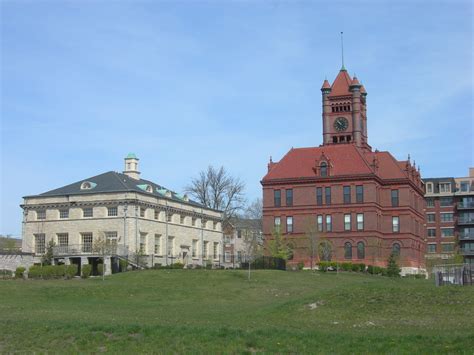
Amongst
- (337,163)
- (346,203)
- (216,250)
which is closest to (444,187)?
(337,163)

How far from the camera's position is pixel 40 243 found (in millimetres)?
73688

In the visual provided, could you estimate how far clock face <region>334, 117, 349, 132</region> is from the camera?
98.6 meters

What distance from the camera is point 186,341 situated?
66.2 ft

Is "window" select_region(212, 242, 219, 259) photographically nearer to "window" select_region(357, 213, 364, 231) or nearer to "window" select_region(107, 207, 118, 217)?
"window" select_region(357, 213, 364, 231)

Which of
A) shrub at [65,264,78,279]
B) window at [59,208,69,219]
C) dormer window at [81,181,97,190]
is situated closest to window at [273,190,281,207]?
dormer window at [81,181,97,190]

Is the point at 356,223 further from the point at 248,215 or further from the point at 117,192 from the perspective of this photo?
the point at 248,215

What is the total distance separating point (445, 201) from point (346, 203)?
42.5 meters

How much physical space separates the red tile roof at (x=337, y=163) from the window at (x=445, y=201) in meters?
33.5

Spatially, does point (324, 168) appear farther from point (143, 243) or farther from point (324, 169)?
point (143, 243)

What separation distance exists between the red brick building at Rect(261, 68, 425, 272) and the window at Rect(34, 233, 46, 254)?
27520mm

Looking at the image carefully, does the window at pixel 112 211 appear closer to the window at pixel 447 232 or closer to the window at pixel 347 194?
the window at pixel 347 194

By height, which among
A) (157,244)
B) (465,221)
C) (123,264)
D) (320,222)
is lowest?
(123,264)

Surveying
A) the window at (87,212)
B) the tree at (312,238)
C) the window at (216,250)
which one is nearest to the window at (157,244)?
the window at (87,212)

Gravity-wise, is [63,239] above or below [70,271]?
above
